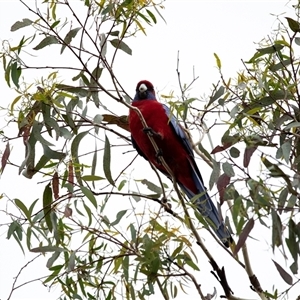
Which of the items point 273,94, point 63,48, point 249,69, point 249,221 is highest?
point 63,48

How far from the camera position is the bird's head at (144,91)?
9.19ft

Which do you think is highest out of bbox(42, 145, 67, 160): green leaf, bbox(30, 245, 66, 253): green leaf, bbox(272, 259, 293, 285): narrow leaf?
bbox(42, 145, 67, 160): green leaf

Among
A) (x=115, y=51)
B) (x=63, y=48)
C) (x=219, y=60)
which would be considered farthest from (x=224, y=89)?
(x=63, y=48)

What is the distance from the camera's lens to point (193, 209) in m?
1.86

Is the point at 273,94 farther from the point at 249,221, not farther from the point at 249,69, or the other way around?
the point at 249,221

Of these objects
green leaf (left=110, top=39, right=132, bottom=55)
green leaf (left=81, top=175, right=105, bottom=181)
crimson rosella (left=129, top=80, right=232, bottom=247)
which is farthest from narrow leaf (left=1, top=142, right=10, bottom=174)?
crimson rosella (left=129, top=80, right=232, bottom=247)

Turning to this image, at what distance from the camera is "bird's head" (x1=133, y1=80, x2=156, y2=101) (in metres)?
2.80

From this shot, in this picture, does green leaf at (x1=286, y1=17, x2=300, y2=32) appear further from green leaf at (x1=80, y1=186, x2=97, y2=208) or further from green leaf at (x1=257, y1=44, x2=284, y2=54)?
green leaf at (x1=80, y1=186, x2=97, y2=208)

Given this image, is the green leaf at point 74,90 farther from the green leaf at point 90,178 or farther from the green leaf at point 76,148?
the green leaf at point 90,178

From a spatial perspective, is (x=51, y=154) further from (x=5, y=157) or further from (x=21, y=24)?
(x=21, y=24)

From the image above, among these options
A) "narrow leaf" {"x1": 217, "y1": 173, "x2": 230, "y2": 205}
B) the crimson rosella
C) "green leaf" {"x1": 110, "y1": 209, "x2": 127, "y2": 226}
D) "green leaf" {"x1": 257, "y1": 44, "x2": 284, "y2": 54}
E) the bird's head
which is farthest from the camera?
the bird's head

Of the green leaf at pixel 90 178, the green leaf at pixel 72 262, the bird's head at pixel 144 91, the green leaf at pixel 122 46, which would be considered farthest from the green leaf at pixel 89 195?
the bird's head at pixel 144 91

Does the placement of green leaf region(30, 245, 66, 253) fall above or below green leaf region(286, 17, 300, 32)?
below

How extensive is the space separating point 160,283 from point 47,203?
36cm
